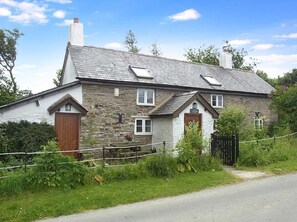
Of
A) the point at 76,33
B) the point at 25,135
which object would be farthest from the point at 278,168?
the point at 76,33

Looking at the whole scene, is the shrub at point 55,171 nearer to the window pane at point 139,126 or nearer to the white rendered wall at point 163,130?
the white rendered wall at point 163,130

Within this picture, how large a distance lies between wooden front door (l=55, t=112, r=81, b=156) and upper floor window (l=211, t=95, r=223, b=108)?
11.1m

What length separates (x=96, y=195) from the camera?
9.60 metres

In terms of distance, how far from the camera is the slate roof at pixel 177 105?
1862 cm

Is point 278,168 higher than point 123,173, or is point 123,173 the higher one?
point 123,173

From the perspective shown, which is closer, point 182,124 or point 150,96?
point 182,124

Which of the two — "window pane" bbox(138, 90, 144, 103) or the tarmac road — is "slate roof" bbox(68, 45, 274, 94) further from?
the tarmac road

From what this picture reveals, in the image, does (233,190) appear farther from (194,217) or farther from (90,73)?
(90,73)

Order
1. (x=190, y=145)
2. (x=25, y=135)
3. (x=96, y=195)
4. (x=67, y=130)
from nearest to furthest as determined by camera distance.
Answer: (x=96, y=195)
(x=190, y=145)
(x=25, y=135)
(x=67, y=130)

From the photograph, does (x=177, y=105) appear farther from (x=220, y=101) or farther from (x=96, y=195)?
(x=96, y=195)

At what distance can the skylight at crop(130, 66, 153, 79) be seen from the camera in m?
20.7

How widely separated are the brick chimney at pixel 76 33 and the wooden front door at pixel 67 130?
6581 mm

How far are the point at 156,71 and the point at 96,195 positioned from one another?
14.3m

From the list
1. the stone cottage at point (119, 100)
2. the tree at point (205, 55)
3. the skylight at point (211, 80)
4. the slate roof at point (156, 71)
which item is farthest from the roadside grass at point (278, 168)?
the tree at point (205, 55)
